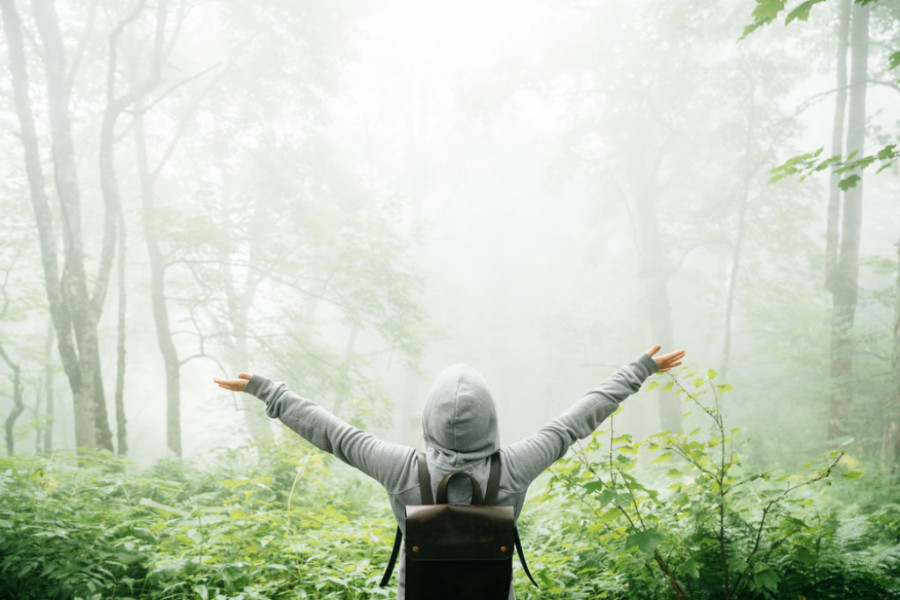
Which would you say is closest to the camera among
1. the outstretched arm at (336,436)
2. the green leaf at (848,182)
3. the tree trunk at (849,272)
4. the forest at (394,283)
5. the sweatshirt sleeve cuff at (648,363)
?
the outstretched arm at (336,436)

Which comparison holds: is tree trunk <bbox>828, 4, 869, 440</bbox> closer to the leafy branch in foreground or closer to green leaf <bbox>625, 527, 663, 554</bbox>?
the leafy branch in foreground

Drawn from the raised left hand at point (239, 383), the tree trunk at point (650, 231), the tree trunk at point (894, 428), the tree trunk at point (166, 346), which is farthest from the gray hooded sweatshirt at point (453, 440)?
the tree trunk at point (650, 231)

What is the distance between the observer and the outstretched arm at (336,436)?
6.64 ft

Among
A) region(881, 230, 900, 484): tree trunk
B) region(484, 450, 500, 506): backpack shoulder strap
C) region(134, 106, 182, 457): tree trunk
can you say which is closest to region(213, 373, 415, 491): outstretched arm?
region(484, 450, 500, 506): backpack shoulder strap

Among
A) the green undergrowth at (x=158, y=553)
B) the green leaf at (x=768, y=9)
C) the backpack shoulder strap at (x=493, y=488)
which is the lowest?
the green undergrowth at (x=158, y=553)

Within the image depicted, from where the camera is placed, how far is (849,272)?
32.3ft

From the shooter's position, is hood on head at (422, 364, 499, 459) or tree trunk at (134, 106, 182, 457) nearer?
hood on head at (422, 364, 499, 459)

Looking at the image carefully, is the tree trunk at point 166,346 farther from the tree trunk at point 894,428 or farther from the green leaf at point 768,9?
the tree trunk at point 894,428

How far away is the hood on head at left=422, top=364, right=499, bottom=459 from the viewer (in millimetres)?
1923

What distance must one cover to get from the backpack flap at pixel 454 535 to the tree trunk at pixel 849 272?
9693 millimetres

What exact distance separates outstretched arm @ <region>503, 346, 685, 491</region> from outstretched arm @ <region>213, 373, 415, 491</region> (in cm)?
44

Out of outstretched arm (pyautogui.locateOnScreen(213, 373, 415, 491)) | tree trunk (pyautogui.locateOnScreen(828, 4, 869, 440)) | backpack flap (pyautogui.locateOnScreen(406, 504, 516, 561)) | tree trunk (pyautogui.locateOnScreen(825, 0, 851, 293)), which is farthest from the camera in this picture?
tree trunk (pyautogui.locateOnScreen(825, 0, 851, 293))

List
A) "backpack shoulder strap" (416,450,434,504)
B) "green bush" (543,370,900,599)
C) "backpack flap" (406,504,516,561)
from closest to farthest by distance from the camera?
"backpack flap" (406,504,516,561) → "backpack shoulder strap" (416,450,434,504) → "green bush" (543,370,900,599)

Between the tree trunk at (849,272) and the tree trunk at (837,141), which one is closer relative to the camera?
the tree trunk at (849,272)
